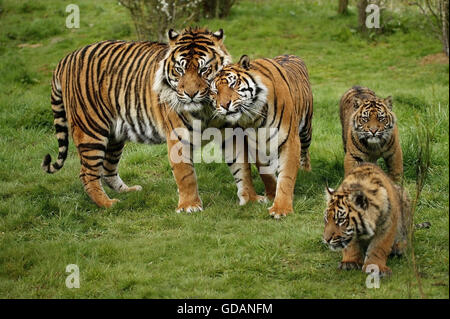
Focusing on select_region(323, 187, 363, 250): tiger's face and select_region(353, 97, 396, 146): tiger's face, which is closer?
select_region(323, 187, 363, 250): tiger's face

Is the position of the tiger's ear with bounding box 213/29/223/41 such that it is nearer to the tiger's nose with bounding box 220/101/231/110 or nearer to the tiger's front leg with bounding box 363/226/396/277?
the tiger's nose with bounding box 220/101/231/110

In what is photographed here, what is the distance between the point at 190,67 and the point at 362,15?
897cm

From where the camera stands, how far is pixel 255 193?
726cm

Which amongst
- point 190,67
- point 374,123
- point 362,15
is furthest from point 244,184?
point 362,15

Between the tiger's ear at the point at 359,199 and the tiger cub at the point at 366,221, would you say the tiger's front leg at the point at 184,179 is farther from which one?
the tiger's ear at the point at 359,199

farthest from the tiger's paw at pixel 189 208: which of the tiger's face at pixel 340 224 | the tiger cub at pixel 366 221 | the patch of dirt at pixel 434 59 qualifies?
the patch of dirt at pixel 434 59

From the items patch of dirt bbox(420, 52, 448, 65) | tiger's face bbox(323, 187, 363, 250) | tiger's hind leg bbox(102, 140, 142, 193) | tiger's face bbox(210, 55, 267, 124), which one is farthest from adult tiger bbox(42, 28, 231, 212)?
patch of dirt bbox(420, 52, 448, 65)

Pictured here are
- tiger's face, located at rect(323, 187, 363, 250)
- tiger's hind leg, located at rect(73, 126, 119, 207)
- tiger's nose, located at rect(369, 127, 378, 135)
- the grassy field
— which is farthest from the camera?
tiger's hind leg, located at rect(73, 126, 119, 207)

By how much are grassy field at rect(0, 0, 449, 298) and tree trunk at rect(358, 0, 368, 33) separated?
1.67m

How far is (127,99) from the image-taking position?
752cm

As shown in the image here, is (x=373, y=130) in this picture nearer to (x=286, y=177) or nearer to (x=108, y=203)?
(x=286, y=177)

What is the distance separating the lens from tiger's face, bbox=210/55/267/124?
6336mm
